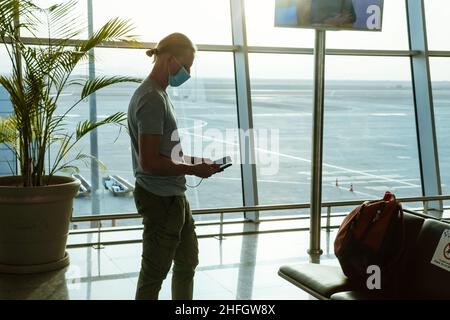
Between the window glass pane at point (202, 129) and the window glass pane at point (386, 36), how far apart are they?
1462 millimetres

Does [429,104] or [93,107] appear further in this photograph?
[429,104]

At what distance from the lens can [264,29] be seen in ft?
22.6

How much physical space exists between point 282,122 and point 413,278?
16.0 ft

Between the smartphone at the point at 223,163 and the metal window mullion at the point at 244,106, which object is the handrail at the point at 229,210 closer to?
the metal window mullion at the point at 244,106

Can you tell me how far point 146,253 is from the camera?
302 cm

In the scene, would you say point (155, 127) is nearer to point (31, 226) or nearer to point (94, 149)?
point (31, 226)

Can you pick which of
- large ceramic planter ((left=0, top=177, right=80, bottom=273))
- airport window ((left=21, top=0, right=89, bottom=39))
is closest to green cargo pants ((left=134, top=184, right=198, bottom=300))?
large ceramic planter ((left=0, top=177, right=80, bottom=273))

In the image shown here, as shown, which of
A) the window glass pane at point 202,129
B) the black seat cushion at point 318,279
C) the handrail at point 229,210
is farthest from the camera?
the window glass pane at point 202,129

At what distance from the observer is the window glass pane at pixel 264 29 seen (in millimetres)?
6812

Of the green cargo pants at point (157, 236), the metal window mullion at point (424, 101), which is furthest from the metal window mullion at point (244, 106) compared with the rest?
the green cargo pants at point (157, 236)
